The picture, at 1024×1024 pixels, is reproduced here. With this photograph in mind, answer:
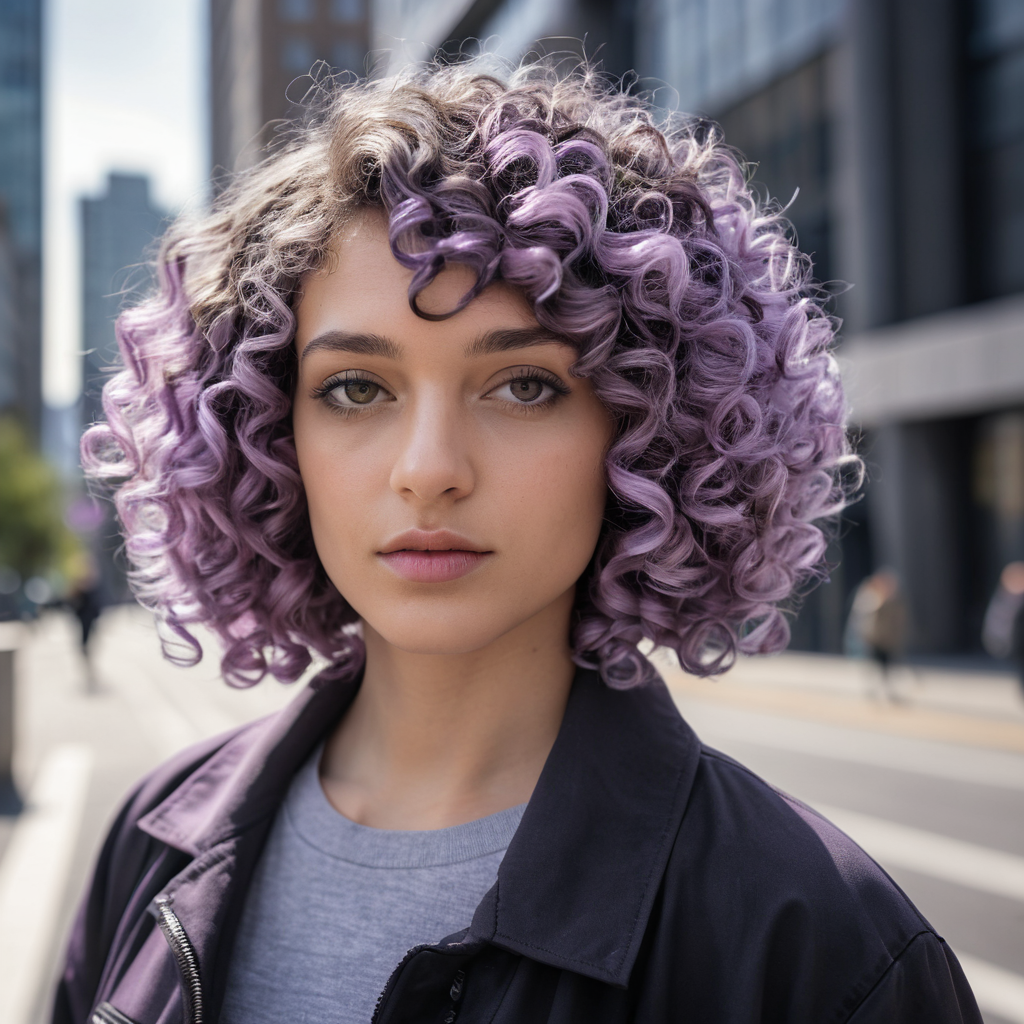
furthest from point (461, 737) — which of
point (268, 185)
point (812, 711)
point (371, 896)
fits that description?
point (812, 711)

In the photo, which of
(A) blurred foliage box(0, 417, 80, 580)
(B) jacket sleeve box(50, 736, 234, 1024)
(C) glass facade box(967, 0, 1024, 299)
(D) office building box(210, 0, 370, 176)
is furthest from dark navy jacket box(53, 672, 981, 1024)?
(D) office building box(210, 0, 370, 176)

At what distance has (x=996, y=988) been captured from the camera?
171 inches

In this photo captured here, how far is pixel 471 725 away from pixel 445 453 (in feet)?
1.65

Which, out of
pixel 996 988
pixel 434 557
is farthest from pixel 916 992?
pixel 996 988

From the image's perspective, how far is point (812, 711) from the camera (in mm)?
12102

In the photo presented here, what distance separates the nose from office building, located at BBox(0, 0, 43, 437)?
8593cm

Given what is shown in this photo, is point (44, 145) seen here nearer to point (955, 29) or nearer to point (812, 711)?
point (955, 29)

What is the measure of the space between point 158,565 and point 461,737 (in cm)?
70

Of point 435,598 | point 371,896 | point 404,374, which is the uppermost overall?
point 404,374

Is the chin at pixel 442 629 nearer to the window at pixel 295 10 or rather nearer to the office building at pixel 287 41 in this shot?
the office building at pixel 287 41

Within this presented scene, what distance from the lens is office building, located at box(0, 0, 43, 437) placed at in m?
82.9

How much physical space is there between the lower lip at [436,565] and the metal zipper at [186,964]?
66cm

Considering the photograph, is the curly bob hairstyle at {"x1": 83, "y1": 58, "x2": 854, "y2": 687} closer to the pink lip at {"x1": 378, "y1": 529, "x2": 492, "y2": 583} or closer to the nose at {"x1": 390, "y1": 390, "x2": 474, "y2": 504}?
the nose at {"x1": 390, "y1": 390, "x2": 474, "y2": 504}

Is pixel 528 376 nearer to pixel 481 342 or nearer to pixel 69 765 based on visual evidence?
pixel 481 342
